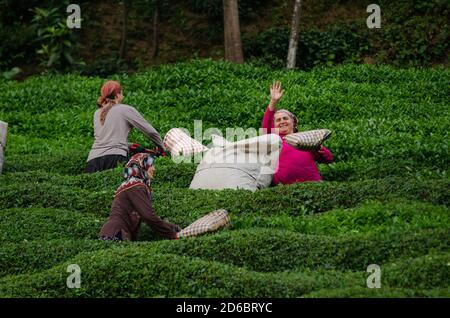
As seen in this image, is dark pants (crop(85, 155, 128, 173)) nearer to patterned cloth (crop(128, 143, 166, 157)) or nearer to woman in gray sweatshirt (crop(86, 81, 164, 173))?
woman in gray sweatshirt (crop(86, 81, 164, 173))

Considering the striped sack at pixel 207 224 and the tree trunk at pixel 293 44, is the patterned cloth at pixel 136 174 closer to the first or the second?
the striped sack at pixel 207 224

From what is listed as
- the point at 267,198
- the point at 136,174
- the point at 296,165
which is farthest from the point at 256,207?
the point at 136,174

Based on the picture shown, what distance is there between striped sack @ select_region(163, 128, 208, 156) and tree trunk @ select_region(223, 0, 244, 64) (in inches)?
338

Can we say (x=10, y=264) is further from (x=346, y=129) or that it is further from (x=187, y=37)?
(x=187, y=37)

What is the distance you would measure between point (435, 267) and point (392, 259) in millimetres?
791

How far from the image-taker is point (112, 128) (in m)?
17.3

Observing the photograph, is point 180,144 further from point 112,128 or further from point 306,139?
point 306,139

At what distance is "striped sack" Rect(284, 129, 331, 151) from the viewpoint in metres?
14.9

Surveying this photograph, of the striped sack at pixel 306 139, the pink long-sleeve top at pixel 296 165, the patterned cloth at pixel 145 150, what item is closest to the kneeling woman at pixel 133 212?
the striped sack at pixel 306 139

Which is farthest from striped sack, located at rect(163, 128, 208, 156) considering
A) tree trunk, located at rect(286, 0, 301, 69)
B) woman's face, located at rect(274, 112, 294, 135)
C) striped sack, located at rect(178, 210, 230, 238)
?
tree trunk, located at rect(286, 0, 301, 69)

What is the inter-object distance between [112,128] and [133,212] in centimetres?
440

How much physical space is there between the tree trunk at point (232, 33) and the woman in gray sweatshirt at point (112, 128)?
900 centimetres

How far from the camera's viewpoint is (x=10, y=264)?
12.3 meters
